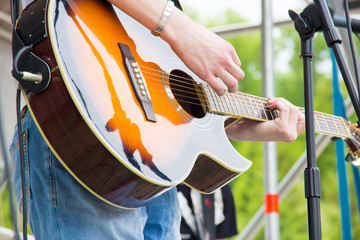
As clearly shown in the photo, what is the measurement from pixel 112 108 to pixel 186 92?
1.23 ft

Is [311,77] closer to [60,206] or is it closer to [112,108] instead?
[112,108]

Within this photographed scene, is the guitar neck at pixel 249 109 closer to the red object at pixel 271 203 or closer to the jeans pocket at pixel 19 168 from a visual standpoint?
the jeans pocket at pixel 19 168

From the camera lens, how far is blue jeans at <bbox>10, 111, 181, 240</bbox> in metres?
1.05

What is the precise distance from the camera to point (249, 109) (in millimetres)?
1585

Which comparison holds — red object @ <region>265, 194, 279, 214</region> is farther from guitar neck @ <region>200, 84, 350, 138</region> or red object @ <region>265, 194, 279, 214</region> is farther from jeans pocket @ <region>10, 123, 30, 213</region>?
jeans pocket @ <region>10, 123, 30, 213</region>

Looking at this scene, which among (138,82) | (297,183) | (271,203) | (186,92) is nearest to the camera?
(138,82)

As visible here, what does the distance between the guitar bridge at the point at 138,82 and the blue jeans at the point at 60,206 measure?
0.24 meters

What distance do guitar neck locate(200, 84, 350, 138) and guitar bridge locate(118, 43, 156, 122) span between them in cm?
29

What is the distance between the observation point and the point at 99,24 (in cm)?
117

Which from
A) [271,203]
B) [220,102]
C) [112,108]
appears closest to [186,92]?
[220,102]

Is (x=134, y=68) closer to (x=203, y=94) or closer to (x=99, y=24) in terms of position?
(x=99, y=24)

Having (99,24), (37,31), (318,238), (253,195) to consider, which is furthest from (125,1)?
(253,195)

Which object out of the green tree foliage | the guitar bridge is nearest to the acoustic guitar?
the guitar bridge

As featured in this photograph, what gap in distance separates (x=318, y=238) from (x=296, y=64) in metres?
13.5
